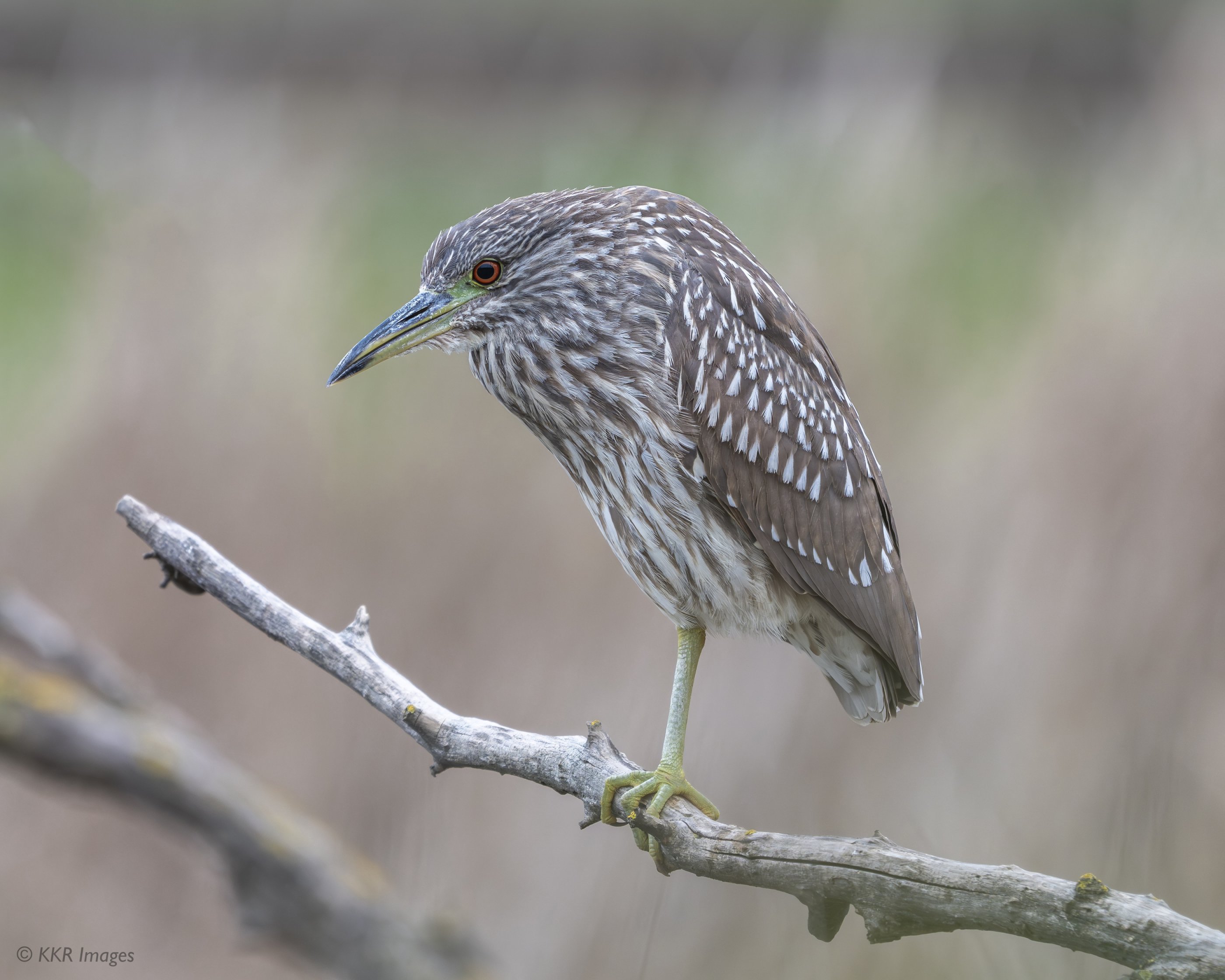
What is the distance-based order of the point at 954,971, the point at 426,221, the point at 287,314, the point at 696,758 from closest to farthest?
the point at 954,971 < the point at 696,758 < the point at 287,314 < the point at 426,221

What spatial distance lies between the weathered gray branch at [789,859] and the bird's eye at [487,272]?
0.79m

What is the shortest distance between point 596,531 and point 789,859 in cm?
221

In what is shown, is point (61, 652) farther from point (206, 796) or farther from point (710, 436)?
Result: point (710, 436)

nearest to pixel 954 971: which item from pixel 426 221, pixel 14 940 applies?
pixel 14 940

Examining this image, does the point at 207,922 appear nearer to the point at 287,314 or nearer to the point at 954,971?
the point at 287,314

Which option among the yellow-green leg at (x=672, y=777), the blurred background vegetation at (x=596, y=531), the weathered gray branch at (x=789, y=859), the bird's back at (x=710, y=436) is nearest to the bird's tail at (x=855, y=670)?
the bird's back at (x=710, y=436)

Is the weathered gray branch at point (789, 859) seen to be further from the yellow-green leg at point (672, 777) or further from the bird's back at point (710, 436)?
the bird's back at point (710, 436)

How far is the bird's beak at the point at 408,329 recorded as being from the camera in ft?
6.91

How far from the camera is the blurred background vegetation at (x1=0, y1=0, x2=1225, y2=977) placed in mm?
3279

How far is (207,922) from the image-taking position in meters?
3.81

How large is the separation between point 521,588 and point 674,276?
1.99 m

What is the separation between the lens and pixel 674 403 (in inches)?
81.9

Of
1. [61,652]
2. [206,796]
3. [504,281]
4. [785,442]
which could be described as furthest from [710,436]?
[61,652]

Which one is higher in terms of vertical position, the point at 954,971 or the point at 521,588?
the point at 521,588
